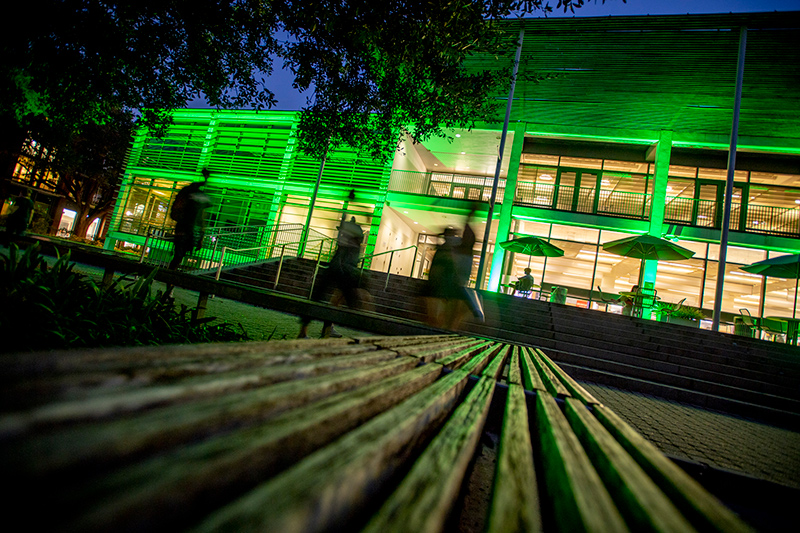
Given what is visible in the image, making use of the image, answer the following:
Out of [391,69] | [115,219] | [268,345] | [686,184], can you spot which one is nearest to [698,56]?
[686,184]

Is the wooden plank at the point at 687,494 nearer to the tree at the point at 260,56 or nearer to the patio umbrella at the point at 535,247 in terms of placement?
the tree at the point at 260,56

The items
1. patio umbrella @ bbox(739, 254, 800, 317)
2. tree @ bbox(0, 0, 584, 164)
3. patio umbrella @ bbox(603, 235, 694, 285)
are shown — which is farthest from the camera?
patio umbrella @ bbox(603, 235, 694, 285)

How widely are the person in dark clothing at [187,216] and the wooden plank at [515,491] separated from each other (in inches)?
266

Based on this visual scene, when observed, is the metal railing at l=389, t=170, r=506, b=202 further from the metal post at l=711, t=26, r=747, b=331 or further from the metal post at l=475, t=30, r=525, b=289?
the metal post at l=711, t=26, r=747, b=331

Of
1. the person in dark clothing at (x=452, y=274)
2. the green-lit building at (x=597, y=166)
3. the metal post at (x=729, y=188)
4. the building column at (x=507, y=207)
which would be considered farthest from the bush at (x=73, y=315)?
the metal post at (x=729, y=188)

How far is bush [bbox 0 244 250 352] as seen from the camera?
7.16 ft

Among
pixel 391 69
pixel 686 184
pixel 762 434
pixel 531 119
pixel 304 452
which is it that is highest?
pixel 531 119

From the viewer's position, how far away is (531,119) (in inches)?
604

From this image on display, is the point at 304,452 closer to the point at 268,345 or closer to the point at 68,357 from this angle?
the point at 68,357

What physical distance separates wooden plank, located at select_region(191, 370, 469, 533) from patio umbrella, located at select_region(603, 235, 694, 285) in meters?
11.5

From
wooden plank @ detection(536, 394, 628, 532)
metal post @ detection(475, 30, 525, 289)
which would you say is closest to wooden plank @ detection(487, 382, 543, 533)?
wooden plank @ detection(536, 394, 628, 532)

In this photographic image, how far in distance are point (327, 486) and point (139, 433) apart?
0.20 metres

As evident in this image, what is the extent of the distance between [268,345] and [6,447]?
702mm

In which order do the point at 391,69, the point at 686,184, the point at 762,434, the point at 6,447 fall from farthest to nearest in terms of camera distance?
the point at 686,184 → the point at 391,69 → the point at 762,434 → the point at 6,447
